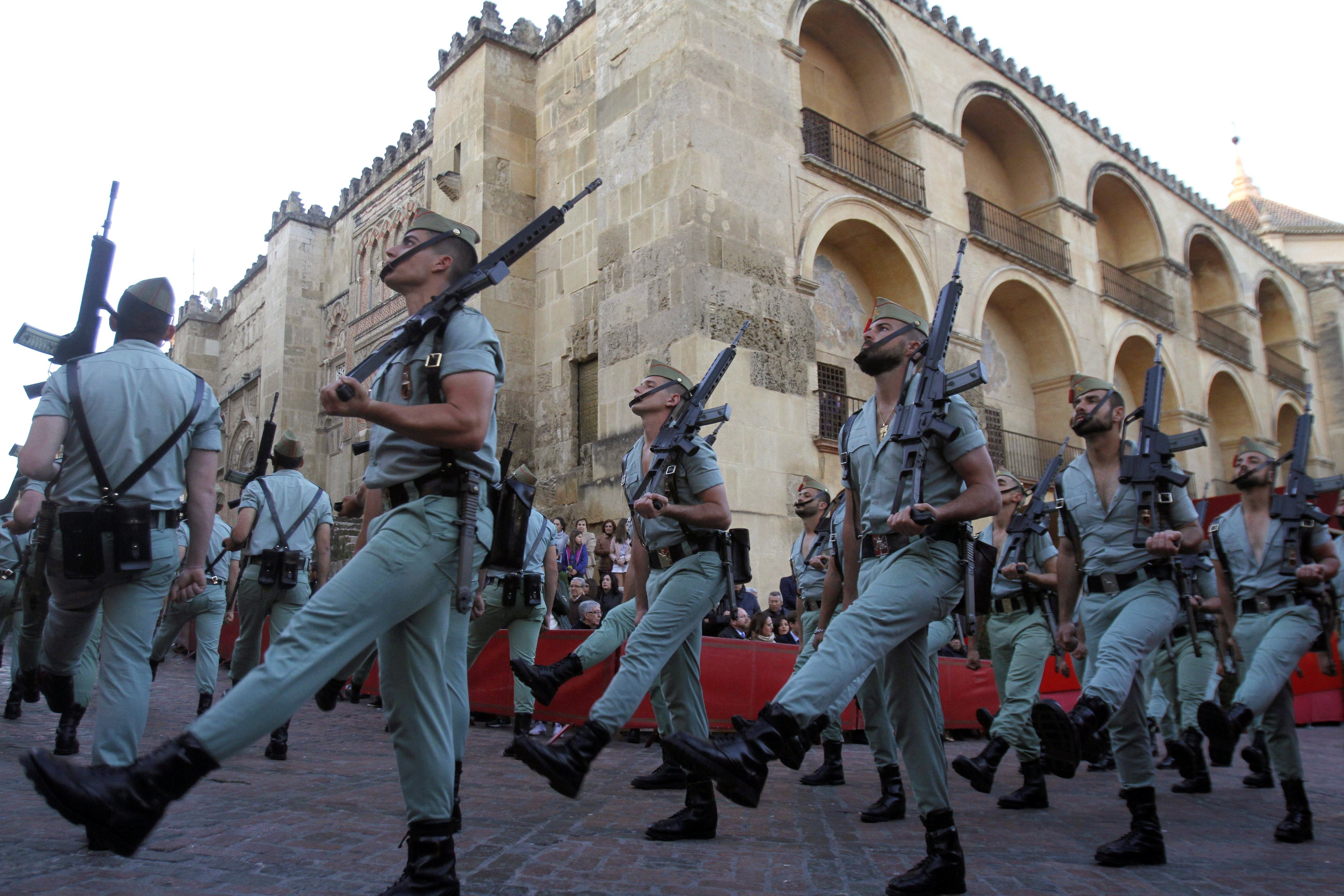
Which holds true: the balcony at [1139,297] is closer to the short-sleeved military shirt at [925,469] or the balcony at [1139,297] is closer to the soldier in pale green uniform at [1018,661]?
the soldier in pale green uniform at [1018,661]

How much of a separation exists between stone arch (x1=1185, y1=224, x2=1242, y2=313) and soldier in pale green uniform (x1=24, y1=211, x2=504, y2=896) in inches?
1145

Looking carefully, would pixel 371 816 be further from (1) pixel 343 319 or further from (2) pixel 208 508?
(1) pixel 343 319

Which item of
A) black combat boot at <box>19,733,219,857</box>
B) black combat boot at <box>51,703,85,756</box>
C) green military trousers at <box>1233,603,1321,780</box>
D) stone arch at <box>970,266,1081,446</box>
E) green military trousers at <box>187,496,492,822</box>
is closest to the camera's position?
black combat boot at <box>19,733,219,857</box>

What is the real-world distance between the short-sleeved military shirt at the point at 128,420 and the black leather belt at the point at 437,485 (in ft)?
4.60

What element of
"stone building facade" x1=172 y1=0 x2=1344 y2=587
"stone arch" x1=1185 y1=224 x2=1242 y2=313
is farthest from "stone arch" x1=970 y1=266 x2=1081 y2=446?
"stone arch" x1=1185 y1=224 x2=1242 y2=313

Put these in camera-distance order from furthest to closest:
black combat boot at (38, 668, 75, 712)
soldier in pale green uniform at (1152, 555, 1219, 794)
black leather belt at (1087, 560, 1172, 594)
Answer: soldier in pale green uniform at (1152, 555, 1219, 794) → black leather belt at (1087, 560, 1172, 594) → black combat boot at (38, 668, 75, 712)

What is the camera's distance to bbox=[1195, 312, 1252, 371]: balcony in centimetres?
2594

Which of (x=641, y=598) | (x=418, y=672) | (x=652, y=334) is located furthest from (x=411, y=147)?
(x=418, y=672)

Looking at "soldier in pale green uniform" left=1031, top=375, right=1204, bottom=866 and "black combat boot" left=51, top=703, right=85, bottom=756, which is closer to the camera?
"soldier in pale green uniform" left=1031, top=375, right=1204, bottom=866

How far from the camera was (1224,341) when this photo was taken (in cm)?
2681

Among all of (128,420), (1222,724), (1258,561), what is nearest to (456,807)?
(128,420)

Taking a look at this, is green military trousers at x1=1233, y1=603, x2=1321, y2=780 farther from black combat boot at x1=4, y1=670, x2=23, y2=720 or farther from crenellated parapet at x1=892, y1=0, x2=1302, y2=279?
crenellated parapet at x1=892, y1=0, x2=1302, y2=279

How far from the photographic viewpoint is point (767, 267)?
14.7 meters

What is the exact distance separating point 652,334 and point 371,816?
10.7m
